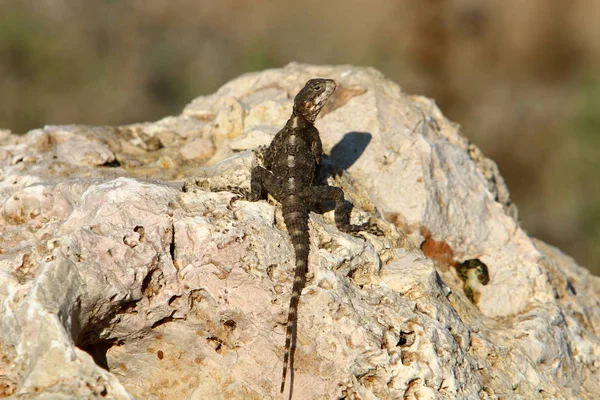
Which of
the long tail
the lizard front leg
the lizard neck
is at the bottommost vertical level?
the long tail

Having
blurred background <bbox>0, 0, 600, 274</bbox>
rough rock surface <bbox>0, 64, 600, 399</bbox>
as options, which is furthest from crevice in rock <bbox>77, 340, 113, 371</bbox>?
blurred background <bbox>0, 0, 600, 274</bbox>

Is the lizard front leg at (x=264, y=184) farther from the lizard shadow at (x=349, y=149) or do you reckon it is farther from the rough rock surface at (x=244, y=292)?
the lizard shadow at (x=349, y=149)

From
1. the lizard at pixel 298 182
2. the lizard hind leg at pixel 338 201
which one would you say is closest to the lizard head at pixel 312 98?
the lizard at pixel 298 182

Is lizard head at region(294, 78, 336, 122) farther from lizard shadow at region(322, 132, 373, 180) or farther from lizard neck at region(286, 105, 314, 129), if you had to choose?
lizard shadow at region(322, 132, 373, 180)

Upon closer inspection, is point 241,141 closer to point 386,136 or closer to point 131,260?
point 386,136

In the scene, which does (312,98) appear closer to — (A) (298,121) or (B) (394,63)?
(A) (298,121)

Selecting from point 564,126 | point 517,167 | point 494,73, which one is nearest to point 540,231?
point 517,167
